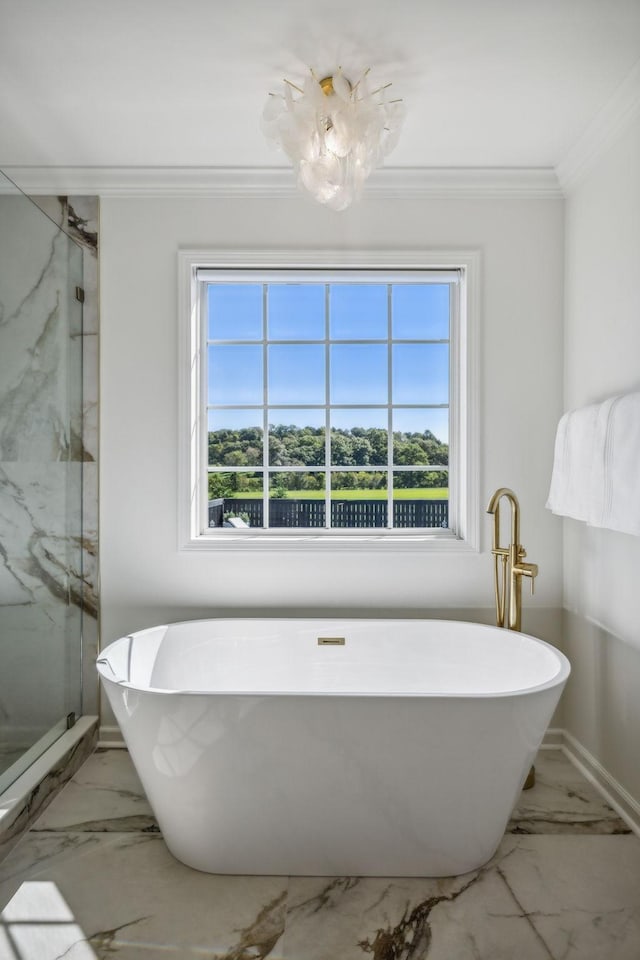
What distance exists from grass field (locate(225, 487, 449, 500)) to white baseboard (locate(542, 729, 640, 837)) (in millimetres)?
1129

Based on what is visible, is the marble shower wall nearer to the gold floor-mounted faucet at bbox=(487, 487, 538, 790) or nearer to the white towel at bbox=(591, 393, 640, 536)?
the gold floor-mounted faucet at bbox=(487, 487, 538, 790)

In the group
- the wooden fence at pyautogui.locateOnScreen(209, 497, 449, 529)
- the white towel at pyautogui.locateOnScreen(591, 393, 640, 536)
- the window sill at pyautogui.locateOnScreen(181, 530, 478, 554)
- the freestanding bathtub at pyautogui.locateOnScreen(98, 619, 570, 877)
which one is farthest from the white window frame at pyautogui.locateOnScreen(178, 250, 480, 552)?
the freestanding bathtub at pyautogui.locateOnScreen(98, 619, 570, 877)

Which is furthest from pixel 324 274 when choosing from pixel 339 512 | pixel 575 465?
pixel 575 465

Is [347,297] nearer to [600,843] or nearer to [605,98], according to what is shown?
[605,98]

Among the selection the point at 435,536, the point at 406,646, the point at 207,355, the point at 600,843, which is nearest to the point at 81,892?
the point at 406,646

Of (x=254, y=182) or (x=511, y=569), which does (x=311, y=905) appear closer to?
(x=511, y=569)

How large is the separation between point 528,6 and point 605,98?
1.89 ft

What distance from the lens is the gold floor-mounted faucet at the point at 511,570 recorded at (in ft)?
7.57

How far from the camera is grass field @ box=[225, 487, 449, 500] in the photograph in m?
2.78

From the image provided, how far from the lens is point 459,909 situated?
5.36 feet

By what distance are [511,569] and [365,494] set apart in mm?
747

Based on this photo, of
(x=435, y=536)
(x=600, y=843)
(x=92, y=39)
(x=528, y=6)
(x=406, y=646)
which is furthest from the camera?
(x=435, y=536)

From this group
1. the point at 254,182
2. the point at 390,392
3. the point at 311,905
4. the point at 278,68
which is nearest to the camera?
A: the point at 311,905

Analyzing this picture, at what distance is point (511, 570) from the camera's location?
235 cm
